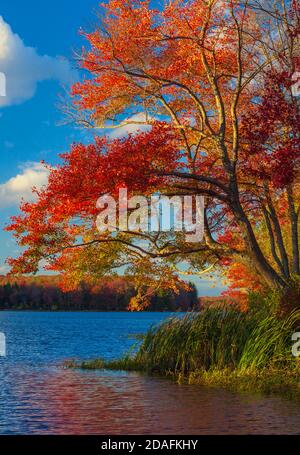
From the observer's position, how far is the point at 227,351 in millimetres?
19406

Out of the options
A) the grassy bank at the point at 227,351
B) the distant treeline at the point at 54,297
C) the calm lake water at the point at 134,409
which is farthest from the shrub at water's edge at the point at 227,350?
the distant treeline at the point at 54,297

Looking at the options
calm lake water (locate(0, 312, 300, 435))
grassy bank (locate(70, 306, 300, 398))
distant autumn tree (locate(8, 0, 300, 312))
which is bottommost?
calm lake water (locate(0, 312, 300, 435))

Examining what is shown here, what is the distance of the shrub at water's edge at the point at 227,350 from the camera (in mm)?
17812

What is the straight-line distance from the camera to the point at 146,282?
2400cm

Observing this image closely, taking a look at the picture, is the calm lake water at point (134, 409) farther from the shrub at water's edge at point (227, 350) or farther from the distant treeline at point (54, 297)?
the distant treeline at point (54, 297)

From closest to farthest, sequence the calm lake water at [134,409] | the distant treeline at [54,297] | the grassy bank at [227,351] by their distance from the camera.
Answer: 1. the calm lake water at [134,409]
2. the grassy bank at [227,351]
3. the distant treeline at [54,297]

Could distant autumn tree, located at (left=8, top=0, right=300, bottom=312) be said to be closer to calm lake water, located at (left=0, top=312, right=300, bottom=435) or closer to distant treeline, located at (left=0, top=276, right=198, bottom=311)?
calm lake water, located at (left=0, top=312, right=300, bottom=435)

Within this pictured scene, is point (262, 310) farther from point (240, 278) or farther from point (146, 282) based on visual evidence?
point (240, 278)

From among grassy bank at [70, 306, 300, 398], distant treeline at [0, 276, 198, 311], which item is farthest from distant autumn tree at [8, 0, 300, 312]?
distant treeline at [0, 276, 198, 311]

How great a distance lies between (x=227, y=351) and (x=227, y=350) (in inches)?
1.2

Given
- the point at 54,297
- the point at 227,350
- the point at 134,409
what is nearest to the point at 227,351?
the point at 227,350

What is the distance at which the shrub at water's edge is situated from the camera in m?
17.8

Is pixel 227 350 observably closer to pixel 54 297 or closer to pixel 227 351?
pixel 227 351

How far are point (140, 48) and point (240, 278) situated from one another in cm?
1757
